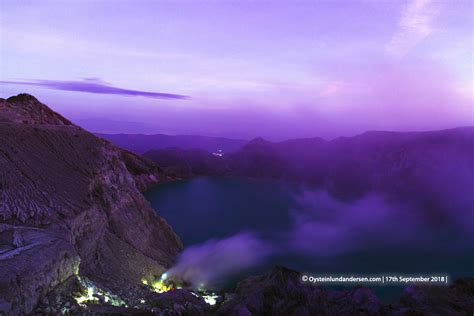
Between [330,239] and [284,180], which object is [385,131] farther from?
[330,239]

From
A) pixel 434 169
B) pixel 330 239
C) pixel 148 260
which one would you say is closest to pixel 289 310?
pixel 148 260

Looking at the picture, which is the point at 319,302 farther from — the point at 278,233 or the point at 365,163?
the point at 365,163

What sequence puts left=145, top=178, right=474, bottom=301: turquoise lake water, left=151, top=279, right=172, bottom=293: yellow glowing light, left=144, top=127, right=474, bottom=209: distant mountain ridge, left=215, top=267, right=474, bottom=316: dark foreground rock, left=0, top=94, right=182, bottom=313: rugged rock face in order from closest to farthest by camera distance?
left=0, top=94, right=182, bottom=313: rugged rock face < left=215, top=267, right=474, bottom=316: dark foreground rock < left=151, top=279, right=172, bottom=293: yellow glowing light < left=145, top=178, right=474, bottom=301: turquoise lake water < left=144, top=127, right=474, bottom=209: distant mountain ridge

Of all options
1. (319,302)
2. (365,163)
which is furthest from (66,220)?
(365,163)

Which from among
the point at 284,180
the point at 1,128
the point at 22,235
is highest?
the point at 1,128

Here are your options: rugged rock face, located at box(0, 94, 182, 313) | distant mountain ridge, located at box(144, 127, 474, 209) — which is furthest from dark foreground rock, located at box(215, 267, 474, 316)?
distant mountain ridge, located at box(144, 127, 474, 209)

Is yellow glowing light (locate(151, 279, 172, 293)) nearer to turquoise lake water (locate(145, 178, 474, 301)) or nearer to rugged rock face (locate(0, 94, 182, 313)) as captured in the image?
rugged rock face (locate(0, 94, 182, 313))

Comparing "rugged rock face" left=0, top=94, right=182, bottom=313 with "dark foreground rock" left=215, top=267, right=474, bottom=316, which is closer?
"rugged rock face" left=0, top=94, right=182, bottom=313

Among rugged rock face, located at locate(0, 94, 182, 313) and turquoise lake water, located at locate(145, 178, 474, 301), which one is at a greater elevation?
rugged rock face, located at locate(0, 94, 182, 313)
